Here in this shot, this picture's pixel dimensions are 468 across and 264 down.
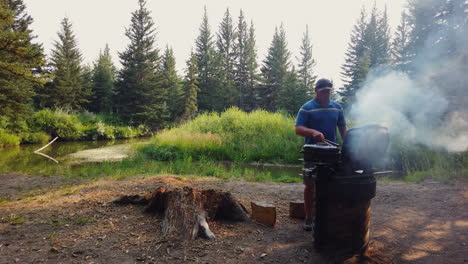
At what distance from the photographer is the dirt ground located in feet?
9.20

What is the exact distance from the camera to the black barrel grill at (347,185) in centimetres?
266

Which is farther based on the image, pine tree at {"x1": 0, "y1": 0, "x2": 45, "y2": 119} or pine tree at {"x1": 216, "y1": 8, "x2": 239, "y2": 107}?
pine tree at {"x1": 216, "y1": 8, "x2": 239, "y2": 107}

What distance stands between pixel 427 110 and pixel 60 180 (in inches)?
370

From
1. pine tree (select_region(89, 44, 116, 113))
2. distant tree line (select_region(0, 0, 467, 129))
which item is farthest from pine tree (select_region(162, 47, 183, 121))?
pine tree (select_region(89, 44, 116, 113))

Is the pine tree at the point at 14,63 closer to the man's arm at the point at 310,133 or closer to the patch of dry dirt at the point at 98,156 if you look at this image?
the patch of dry dirt at the point at 98,156

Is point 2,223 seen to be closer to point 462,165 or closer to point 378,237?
point 378,237

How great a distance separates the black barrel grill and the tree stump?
1308 mm

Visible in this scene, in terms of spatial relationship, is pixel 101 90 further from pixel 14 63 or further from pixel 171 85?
pixel 14 63

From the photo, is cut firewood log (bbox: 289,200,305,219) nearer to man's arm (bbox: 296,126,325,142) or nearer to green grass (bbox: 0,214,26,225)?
man's arm (bbox: 296,126,325,142)

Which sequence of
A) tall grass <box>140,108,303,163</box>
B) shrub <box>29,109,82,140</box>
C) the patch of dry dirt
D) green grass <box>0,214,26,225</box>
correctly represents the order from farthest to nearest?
shrub <box>29,109,82,140</box>, tall grass <box>140,108,303,163</box>, the patch of dry dirt, green grass <box>0,214,26,225</box>

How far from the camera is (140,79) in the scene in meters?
31.0

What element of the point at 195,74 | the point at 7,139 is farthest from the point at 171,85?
the point at 7,139

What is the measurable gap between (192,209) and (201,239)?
1.34 ft

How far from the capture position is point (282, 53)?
40344 mm
